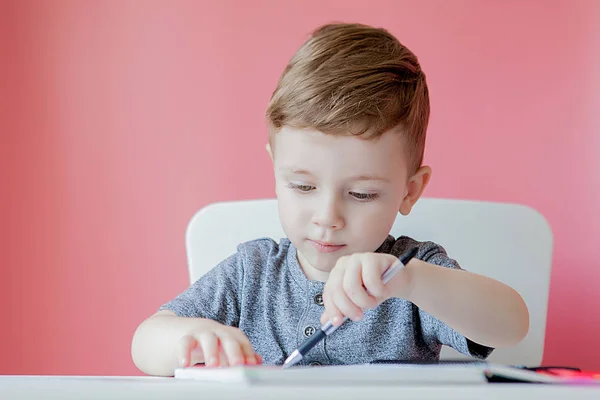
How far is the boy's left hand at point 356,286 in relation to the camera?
71 cm

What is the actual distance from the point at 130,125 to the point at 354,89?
3.25 feet

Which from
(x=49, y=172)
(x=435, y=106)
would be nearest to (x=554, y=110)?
(x=435, y=106)

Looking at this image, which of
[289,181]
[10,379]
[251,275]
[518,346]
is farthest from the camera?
[518,346]

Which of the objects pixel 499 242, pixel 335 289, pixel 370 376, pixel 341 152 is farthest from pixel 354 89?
pixel 370 376

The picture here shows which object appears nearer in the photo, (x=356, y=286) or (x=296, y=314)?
(x=356, y=286)

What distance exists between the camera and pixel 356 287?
27.9 inches

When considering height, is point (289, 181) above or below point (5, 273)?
above

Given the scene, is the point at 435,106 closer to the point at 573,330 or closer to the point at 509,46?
the point at 509,46

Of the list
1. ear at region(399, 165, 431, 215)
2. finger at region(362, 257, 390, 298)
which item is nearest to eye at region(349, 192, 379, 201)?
ear at region(399, 165, 431, 215)

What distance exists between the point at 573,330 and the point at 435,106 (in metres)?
0.58

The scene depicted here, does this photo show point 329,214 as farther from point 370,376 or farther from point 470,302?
point 370,376

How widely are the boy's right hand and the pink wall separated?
1.02 m

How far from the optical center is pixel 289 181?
0.93 meters

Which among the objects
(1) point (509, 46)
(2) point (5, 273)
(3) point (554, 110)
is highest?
(1) point (509, 46)
